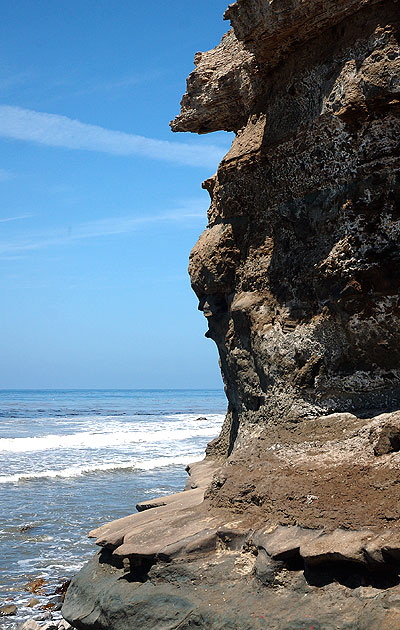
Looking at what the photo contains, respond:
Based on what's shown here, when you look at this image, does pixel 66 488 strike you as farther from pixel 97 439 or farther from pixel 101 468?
pixel 97 439

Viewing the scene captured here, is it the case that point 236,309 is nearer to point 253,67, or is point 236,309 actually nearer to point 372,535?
point 253,67

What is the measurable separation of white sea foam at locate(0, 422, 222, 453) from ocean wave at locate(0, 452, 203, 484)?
226 inches

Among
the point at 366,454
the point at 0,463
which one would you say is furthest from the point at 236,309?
the point at 0,463

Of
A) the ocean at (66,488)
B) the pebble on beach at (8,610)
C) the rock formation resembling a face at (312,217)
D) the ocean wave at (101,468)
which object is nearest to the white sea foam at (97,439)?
the ocean at (66,488)

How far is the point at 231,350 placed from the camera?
784cm

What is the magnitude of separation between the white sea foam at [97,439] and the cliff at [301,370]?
19.7 meters

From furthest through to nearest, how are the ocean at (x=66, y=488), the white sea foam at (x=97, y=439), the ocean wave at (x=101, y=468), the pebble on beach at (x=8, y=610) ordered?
the white sea foam at (x=97, y=439) < the ocean wave at (x=101, y=468) < the ocean at (x=66, y=488) < the pebble on beach at (x=8, y=610)

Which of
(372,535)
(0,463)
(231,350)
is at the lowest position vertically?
(0,463)

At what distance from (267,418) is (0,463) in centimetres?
1639

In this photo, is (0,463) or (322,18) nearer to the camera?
(322,18)

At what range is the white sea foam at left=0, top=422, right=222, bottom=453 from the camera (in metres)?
26.4

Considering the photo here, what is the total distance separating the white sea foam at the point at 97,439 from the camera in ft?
86.7

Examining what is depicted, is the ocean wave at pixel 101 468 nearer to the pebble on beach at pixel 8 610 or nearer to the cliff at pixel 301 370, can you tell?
the pebble on beach at pixel 8 610

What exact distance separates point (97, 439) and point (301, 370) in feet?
79.6
